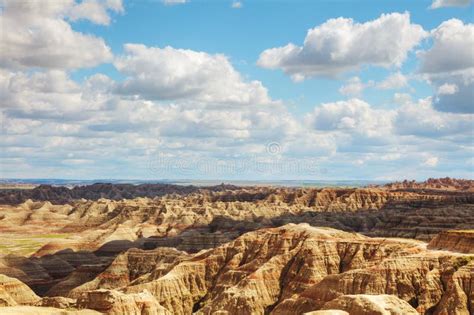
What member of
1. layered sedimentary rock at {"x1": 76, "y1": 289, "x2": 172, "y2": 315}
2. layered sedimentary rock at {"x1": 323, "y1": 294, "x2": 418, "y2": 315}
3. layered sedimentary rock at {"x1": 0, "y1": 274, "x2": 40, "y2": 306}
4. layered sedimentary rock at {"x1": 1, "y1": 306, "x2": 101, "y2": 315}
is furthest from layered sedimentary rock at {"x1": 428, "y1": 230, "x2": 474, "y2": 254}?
layered sedimentary rock at {"x1": 0, "y1": 274, "x2": 40, "y2": 306}

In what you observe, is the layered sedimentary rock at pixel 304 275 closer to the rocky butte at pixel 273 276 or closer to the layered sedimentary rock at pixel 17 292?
the rocky butte at pixel 273 276

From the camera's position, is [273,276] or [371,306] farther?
[273,276]

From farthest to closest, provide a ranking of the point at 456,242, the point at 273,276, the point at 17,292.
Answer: the point at 17,292, the point at 273,276, the point at 456,242

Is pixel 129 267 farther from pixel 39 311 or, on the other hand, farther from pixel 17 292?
pixel 39 311

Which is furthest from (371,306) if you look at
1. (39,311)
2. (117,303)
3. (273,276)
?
(39,311)

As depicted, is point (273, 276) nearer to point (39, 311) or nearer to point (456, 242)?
point (456, 242)

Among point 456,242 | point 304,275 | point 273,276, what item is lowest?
point 273,276

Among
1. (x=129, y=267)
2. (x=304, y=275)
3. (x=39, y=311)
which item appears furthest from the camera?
(x=129, y=267)

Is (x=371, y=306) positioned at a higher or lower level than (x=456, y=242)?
lower

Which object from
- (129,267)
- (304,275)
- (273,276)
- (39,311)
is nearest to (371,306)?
(304,275)

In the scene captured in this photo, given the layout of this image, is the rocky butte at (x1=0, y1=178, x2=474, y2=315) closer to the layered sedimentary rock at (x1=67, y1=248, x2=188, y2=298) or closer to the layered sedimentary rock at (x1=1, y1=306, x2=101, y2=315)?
the layered sedimentary rock at (x1=67, y1=248, x2=188, y2=298)
